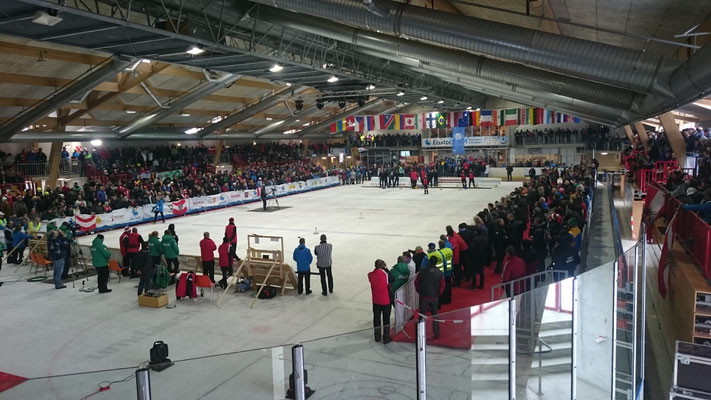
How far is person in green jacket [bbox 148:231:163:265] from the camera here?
1315 centimetres

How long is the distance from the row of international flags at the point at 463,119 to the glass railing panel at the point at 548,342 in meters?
24.4

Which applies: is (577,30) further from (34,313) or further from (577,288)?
(34,313)

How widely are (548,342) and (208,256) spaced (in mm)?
9141

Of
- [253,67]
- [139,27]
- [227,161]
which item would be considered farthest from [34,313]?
[227,161]

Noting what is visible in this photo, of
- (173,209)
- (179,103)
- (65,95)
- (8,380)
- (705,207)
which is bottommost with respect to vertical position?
(8,380)

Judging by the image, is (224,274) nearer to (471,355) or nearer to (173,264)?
(173,264)

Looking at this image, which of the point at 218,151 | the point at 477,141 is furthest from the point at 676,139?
the point at 218,151

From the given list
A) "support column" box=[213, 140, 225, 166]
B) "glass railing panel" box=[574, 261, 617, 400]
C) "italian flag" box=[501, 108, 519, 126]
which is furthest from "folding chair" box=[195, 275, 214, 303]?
"support column" box=[213, 140, 225, 166]

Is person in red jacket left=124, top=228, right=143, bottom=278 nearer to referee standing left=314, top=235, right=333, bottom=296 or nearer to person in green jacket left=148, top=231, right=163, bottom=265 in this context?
person in green jacket left=148, top=231, right=163, bottom=265

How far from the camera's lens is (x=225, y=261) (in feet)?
41.0

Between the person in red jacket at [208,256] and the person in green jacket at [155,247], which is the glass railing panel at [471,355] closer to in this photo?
the person in red jacket at [208,256]

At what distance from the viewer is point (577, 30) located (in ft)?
39.2

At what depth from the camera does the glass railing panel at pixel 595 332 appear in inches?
220

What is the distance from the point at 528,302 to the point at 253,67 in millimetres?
14262
